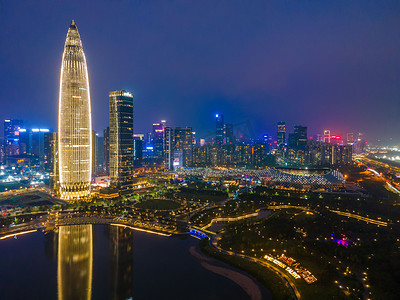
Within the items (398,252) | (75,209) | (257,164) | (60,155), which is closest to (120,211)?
(75,209)

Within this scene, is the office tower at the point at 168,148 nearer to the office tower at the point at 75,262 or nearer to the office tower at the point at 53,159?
the office tower at the point at 53,159

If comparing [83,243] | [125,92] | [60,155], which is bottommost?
[83,243]

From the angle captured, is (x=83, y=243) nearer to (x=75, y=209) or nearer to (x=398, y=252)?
(x=75, y=209)

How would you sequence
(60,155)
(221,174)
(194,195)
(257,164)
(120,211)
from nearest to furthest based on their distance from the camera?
(120,211), (60,155), (194,195), (221,174), (257,164)

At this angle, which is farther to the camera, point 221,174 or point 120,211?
point 221,174

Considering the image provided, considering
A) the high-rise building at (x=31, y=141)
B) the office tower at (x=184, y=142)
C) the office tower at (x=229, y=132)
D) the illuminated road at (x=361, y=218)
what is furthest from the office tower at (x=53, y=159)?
the office tower at (x=229, y=132)

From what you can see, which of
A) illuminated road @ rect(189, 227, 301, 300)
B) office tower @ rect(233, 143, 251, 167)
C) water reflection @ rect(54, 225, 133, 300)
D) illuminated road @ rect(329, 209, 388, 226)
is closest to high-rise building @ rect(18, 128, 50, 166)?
office tower @ rect(233, 143, 251, 167)

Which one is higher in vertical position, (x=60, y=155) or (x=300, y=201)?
(x=60, y=155)
